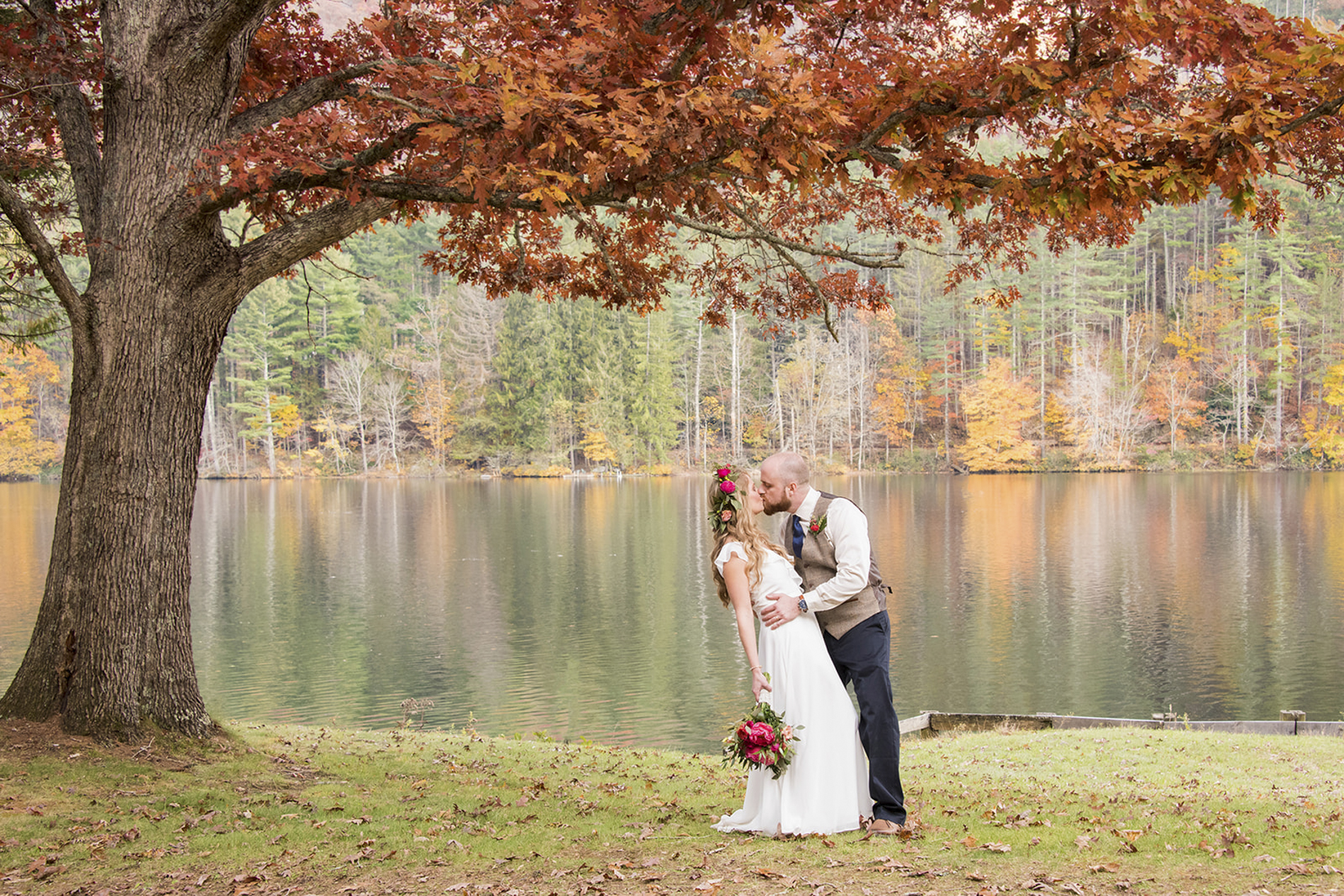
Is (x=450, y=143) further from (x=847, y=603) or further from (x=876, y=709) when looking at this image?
(x=876, y=709)

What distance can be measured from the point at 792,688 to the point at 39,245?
16.6ft

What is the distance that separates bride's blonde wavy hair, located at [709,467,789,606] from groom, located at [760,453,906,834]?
0.10 meters

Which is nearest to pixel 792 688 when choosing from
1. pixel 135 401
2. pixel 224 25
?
pixel 135 401

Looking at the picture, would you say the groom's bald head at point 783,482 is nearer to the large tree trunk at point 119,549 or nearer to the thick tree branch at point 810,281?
the thick tree branch at point 810,281

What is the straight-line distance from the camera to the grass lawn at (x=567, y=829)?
13.0ft

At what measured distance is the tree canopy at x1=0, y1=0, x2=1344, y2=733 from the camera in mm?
4961

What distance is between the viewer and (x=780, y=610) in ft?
14.5

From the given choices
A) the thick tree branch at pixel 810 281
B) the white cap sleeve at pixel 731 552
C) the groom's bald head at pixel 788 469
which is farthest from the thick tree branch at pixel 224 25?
the white cap sleeve at pixel 731 552

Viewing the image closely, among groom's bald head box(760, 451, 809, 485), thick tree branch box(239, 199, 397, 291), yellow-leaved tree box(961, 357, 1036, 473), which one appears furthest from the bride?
yellow-leaved tree box(961, 357, 1036, 473)

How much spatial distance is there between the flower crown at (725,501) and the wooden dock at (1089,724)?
22.5 ft

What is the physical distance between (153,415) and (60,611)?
1281 mm

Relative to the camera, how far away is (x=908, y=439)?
64500 mm

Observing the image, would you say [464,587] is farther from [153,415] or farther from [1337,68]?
[1337,68]

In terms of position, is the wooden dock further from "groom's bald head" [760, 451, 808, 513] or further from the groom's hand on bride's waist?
"groom's bald head" [760, 451, 808, 513]
